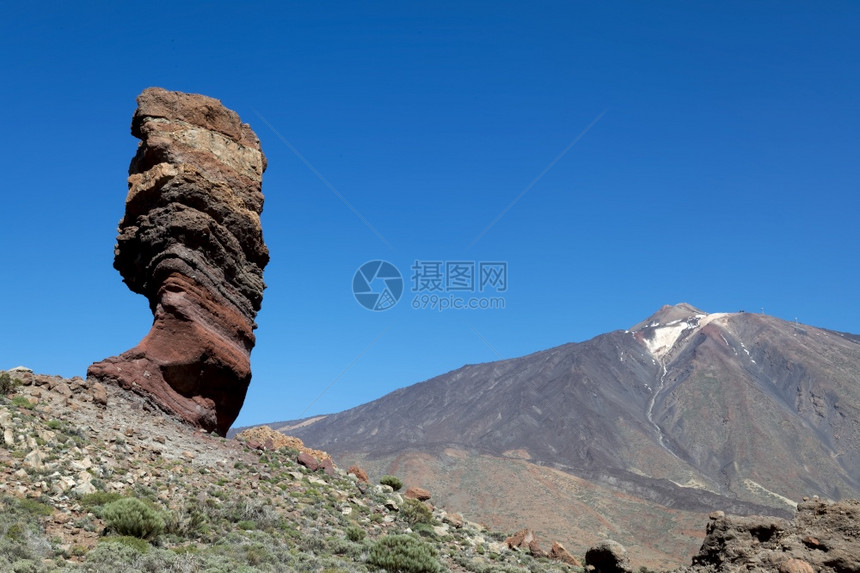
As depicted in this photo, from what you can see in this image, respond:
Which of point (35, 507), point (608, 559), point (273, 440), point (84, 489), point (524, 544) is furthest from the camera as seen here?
point (273, 440)

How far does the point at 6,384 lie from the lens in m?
15.4

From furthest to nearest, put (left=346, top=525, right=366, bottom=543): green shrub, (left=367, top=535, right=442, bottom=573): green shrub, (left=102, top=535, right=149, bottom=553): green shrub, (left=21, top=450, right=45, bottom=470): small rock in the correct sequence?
(left=346, top=525, right=366, bottom=543): green shrub → (left=367, top=535, right=442, bottom=573): green shrub → (left=21, top=450, right=45, bottom=470): small rock → (left=102, top=535, right=149, bottom=553): green shrub

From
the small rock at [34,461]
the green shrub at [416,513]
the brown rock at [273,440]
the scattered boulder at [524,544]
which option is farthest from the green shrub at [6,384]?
the scattered boulder at [524,544]

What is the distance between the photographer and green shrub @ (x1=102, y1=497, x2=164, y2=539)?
1138 cm

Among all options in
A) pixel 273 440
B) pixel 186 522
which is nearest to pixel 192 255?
pixel 273 440

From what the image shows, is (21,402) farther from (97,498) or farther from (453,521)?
(453,521)

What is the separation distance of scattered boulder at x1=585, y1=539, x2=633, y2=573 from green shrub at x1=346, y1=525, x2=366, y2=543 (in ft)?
20.8

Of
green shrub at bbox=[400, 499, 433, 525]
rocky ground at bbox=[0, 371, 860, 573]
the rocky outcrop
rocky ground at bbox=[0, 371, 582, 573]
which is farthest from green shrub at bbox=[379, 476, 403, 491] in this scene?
the rocky outcrop

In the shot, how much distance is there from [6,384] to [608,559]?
48.8 feet

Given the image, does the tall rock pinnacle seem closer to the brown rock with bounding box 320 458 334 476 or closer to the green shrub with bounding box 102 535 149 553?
the brown rock with bounding box 320 458 334 476

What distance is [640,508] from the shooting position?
69.3 metres

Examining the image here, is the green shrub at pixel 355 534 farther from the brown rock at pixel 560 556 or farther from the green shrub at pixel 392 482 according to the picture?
the brown rock at pixel 560 556

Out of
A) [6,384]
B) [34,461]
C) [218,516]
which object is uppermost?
[6,384]

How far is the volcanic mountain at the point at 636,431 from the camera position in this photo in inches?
2717
